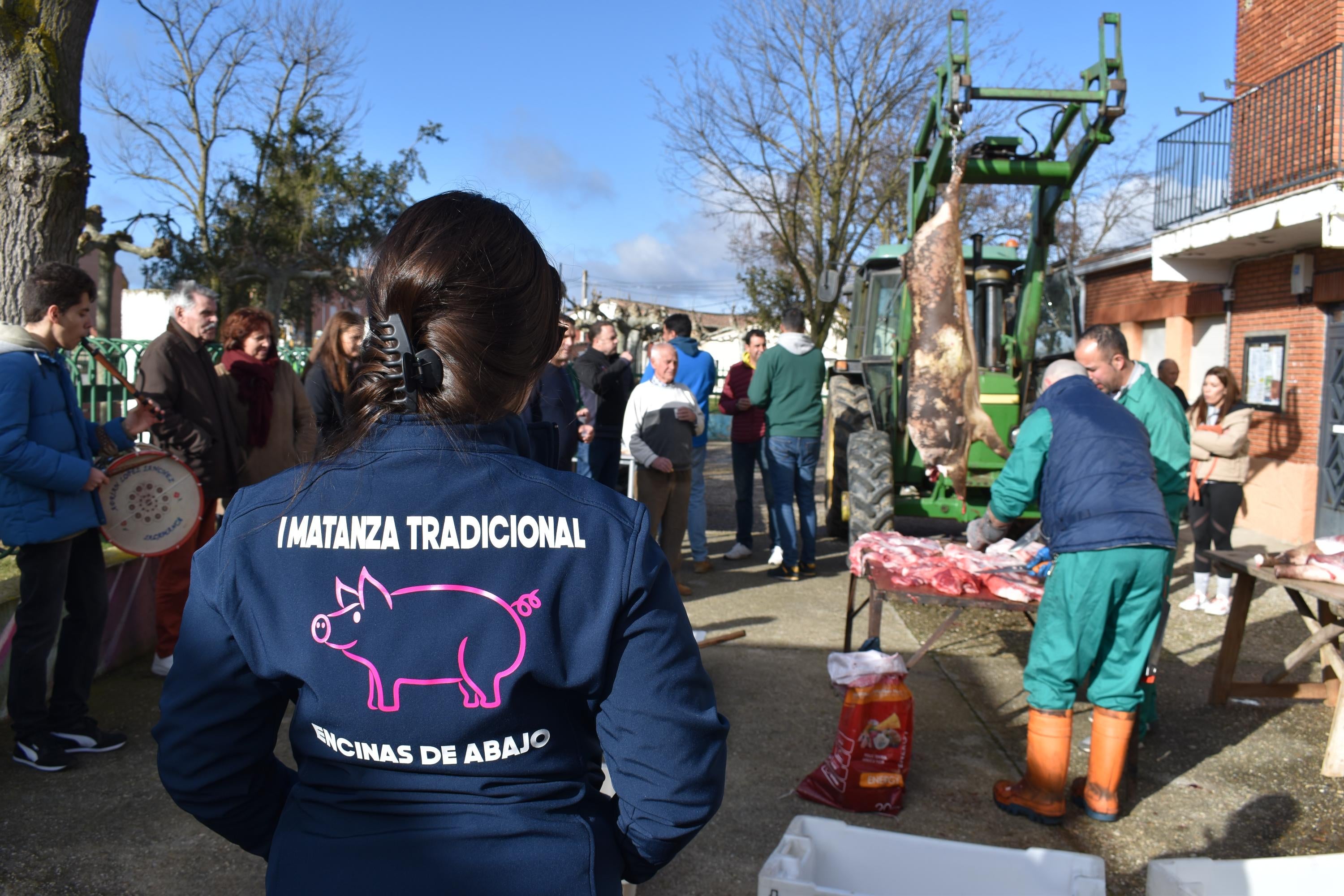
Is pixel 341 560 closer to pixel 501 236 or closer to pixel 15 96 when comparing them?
pixel 501 236

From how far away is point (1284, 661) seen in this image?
5.08 m

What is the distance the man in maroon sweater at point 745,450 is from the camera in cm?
792

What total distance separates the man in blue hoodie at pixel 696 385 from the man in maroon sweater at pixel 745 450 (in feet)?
0.63

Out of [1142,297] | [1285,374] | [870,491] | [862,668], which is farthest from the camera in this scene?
[1142,297]

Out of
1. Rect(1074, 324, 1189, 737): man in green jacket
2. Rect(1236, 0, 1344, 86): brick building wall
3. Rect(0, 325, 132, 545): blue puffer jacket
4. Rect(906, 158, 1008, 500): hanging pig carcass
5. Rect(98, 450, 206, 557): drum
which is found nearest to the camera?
Rect(0, 325, 132, 545): blue puffer jacket

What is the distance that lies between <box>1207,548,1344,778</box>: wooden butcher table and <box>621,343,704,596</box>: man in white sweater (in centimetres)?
338

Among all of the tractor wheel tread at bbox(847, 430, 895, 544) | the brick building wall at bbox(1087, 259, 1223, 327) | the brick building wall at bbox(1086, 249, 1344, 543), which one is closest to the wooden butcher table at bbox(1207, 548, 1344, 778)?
the tractor wheel tread at bbox(847, 430, 895, 544)

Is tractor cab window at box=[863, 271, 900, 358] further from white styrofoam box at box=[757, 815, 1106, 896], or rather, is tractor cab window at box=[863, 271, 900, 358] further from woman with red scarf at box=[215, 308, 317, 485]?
white styrofoam box at box=[757, 815, 1106, 896]

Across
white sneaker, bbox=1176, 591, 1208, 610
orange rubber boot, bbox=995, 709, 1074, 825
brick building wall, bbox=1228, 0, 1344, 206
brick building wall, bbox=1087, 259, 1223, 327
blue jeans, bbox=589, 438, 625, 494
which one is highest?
brick building wall, bbox=1228, 0, 1344, 206

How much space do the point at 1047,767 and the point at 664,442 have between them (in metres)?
3.65

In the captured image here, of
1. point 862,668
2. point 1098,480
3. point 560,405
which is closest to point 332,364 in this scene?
point 560,405

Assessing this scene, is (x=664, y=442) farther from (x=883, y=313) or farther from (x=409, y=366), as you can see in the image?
(x=409, y=366)

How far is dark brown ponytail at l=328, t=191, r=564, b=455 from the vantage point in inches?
49.5

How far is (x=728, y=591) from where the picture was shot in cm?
718
